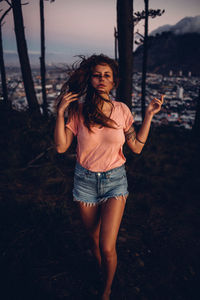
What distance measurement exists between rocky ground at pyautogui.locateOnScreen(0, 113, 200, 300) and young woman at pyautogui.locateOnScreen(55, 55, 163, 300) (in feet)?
2.07

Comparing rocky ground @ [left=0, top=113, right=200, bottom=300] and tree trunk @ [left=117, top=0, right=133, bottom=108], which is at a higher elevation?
tree trunk @ [left=117, top=0, right=133, bottom=108]

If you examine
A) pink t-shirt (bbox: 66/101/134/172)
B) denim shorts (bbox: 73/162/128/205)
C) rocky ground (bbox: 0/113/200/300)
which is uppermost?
pink t-shirt (bbox: 66/101/134/172)

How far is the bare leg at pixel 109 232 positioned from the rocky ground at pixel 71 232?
25.4 inches

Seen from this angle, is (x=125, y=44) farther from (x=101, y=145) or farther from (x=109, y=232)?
(x=109, y=232)

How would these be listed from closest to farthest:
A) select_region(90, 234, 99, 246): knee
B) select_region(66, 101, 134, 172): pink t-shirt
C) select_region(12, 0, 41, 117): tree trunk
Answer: select_region(66, 101, 134, 172): pink t-shirt → select_region(90, 234, 99, 246): knee → select_region(12, 0, 41, 117): tree trunk

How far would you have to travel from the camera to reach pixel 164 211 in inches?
158

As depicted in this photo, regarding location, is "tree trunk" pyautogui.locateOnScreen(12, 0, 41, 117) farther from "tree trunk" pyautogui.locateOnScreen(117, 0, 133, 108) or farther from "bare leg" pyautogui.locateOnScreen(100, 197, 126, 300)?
"bare leg" pyautogui.locateOnScreen(100, 197, 126, 300)

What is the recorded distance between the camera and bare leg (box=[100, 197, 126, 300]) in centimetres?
183

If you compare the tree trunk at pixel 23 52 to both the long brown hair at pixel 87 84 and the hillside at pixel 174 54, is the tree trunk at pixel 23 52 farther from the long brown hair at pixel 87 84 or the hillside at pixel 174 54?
the long brown hair at pixel 87 84

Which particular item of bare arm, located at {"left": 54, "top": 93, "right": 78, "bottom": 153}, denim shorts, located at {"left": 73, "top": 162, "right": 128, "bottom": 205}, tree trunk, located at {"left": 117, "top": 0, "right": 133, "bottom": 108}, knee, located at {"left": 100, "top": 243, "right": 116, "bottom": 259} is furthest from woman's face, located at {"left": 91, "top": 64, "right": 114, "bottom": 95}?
tree trunk, located at {"left": 117, "top": 0, "right": 133, "bottom": 108}

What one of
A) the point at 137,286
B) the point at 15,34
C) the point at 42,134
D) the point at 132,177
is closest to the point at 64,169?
the point at 42,134

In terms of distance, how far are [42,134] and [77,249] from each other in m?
3.57

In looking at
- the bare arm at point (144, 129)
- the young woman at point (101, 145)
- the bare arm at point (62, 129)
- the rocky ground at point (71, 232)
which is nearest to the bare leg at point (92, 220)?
the young woman at point (101, 145)

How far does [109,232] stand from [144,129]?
1130 mm
